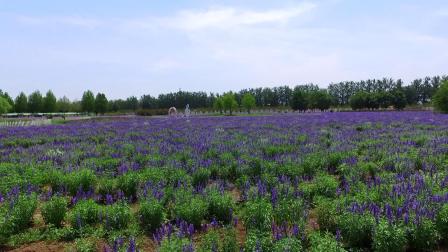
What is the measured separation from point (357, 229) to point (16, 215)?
5.27 meters

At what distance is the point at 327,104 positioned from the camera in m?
99.2

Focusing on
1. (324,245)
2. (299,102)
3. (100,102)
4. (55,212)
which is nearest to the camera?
(324,245)

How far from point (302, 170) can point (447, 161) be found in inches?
145

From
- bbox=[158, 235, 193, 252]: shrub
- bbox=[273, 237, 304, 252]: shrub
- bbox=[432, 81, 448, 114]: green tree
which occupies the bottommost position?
bbox=[273, 237, 304, 252]: shrub

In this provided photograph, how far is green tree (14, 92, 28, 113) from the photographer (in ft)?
356

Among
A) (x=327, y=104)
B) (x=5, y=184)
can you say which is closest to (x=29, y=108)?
(x=327, y=104)

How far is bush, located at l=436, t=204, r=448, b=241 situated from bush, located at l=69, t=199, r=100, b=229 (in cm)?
520

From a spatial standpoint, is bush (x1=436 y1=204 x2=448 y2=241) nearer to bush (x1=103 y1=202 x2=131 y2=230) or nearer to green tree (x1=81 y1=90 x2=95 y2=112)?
bush (x1=103 y1=202 x2=131 y2=230)

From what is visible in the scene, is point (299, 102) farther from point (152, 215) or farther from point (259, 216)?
point (259, 216)

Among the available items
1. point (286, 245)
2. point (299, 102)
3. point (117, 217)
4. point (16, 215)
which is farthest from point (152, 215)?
point (299, 102)

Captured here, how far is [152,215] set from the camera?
22.4 ft

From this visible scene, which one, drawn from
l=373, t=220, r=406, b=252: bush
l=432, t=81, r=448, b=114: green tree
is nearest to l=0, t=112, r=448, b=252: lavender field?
l=373, t=220, r=406, b=252: bush

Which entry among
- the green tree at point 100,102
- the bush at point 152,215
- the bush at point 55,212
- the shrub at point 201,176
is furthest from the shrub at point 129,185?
the green tree at point 100,102

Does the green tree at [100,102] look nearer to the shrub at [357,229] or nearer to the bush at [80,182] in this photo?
the bush at [80,182]
